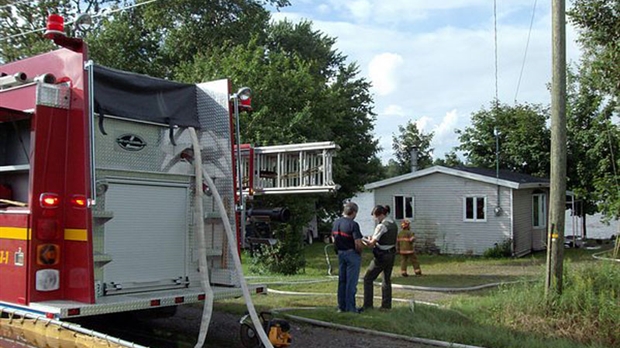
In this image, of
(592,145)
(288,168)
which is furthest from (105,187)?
(592,145)

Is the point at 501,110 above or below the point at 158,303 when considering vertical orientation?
above

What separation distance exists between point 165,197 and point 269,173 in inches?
111

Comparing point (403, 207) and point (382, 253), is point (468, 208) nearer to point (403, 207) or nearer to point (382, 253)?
point (403, 207)

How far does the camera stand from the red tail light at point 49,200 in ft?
20.0

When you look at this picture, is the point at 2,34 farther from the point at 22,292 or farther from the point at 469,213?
the point at 22,292

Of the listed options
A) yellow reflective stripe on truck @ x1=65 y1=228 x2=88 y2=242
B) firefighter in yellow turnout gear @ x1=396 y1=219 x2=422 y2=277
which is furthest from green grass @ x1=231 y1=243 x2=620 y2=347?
firefighter in yellow turnout gear @ x1=396 y1=219 x2=422 y2=277

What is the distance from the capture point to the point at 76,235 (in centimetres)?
618

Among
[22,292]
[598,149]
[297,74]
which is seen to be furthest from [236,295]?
[598,149]

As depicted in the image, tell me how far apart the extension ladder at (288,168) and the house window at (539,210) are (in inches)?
675

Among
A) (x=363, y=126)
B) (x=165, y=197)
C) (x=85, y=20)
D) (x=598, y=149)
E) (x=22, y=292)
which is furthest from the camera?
(x=363, y=126)

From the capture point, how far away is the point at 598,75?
14844 millimetres

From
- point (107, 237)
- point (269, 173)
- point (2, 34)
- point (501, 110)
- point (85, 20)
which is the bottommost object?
point (107, 237)

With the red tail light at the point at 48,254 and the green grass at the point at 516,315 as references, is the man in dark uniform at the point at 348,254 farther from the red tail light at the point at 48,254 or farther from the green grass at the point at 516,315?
the red tail light at the point at 48,254

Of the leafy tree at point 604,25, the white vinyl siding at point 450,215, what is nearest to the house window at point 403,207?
the white vinyl siding at point 450,215
